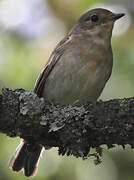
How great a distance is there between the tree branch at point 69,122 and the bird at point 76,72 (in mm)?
1071

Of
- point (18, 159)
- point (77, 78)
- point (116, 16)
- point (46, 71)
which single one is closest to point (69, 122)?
point (77, 78)

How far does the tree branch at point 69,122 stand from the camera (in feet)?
13.8

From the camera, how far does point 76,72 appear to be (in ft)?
18.9

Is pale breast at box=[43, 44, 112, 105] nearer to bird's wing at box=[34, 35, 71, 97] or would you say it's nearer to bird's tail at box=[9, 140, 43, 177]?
bird's wing at box=[34, 35, 71, 97]

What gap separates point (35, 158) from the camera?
19.4 ft

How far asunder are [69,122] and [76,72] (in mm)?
1438

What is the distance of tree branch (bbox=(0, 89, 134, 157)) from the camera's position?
165 inches

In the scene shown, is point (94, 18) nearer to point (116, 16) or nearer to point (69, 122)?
point (116, 16)

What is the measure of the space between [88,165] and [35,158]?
0.73 m

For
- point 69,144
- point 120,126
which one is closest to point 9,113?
point 69,144

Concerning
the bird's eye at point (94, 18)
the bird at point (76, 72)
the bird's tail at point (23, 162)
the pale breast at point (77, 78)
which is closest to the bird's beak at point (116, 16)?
the bird at point (76, 72)

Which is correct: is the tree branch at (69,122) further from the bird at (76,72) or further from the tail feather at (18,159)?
the tail feather at (18,159)

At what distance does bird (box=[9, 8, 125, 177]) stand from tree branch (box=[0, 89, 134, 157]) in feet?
3.51

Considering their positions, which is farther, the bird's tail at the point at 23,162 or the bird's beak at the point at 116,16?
the bird's beak at the point at 116,16
